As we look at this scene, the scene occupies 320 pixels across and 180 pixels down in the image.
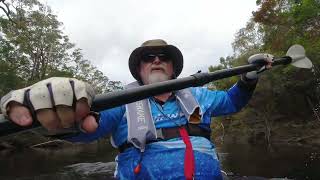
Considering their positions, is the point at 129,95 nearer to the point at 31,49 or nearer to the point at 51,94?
the point at 51,94

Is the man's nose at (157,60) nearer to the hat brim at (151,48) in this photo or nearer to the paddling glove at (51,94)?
the hat brim at (151,48)

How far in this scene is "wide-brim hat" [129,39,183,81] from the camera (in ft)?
9.57

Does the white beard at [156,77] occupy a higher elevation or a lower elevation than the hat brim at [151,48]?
lower

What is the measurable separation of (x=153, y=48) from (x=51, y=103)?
1955 mm

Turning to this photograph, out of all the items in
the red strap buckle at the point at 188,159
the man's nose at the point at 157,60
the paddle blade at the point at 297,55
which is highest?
the man's nose at the point at 157,60

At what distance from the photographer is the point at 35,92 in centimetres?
103

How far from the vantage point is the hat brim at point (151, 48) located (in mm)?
2938

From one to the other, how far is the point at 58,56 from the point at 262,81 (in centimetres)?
2063

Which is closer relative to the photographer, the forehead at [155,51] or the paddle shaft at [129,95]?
the paddle shaft at [129,95]

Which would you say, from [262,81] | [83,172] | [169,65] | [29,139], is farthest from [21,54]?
[169,65]

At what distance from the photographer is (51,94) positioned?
104cm

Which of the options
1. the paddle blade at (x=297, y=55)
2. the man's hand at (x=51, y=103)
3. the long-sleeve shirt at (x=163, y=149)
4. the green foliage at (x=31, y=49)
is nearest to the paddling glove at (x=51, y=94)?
the man's hand at (x=51, y=103)

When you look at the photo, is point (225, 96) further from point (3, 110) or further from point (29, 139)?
point (29, 139)

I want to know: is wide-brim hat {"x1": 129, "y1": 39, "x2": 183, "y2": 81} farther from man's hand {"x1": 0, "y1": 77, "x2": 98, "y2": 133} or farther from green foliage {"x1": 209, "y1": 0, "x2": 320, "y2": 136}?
green foliage {"x1": 209, "y1": 0, "x2": 320, "y2": 136}
